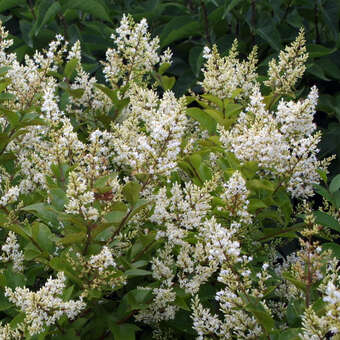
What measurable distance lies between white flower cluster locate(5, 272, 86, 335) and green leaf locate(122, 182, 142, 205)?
37cm

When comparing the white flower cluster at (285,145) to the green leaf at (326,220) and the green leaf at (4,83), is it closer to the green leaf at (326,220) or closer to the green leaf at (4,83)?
the green leaf at (326,220)

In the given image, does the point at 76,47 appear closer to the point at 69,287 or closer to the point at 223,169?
the point at 223,169

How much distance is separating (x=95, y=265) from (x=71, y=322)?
0.40 meters

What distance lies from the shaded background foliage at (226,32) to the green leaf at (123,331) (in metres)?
2.15

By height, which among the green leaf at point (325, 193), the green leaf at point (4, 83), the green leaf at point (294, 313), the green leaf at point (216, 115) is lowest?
the green leaf at point (294, 313)

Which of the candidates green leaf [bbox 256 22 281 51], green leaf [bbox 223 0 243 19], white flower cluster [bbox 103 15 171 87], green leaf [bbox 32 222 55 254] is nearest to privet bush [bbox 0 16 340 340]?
green leaf [bbox 32 222 55 254]

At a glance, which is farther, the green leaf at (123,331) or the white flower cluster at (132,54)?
the white flower cluster at (132,54)

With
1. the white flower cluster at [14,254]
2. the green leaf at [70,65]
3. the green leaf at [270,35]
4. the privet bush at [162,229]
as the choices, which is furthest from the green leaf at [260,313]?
the green leaf at [270,35]

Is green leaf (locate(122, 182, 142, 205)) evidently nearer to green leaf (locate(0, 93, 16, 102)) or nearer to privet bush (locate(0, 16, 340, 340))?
privet bush (locate(0, 16, 340, 340))

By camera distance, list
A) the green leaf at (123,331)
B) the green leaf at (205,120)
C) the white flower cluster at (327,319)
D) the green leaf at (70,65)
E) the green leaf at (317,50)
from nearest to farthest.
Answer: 1. the white flower cluster at (327,319)
2. the green leaf at (123,331)
3. the green leaf at (205,120)
4. the green leaf at (70,65)
5. the green leaf at (317,50)

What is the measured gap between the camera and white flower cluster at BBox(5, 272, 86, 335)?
2.07m

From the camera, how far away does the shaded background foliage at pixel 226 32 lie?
4172mm

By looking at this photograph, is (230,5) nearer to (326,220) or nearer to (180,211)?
(326,220)

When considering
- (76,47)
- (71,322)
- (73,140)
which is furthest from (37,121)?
(71,322)
